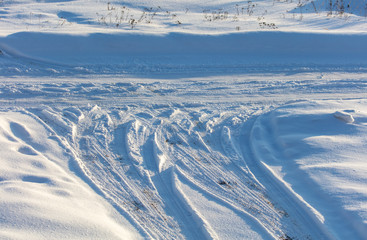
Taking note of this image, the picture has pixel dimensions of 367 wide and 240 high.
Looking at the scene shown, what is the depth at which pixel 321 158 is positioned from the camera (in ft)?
12.1

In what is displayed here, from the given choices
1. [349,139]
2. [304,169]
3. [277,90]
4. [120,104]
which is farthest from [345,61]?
[120,104]

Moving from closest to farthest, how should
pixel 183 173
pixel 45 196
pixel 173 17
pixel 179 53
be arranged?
pixel 45 196
pixel 183 173
pixel 179 53
pixel 173 17

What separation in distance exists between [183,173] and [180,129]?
868mm

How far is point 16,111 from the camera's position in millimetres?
4484

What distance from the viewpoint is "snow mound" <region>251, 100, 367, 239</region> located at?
300 cm

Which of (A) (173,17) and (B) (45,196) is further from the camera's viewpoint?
(A) (173,17)

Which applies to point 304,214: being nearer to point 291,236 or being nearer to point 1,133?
point 291,236

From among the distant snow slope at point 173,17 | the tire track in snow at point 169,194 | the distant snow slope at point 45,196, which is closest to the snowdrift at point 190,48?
the distant snow slope at point 173,17

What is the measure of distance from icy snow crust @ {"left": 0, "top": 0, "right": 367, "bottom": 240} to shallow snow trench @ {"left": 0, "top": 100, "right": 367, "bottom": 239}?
0.04ft

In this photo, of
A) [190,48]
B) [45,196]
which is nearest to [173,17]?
[190,48]

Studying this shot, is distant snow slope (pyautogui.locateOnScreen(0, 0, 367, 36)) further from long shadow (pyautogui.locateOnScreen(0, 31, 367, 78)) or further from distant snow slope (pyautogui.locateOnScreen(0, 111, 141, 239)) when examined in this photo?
distant snow slope (pyautogui.locateOnScreen(0, 111, 141, 239))

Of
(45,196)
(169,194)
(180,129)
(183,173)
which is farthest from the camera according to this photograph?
(180,129)

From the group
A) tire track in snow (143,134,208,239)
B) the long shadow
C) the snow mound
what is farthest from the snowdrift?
tire track in snow (143,134,208,239)

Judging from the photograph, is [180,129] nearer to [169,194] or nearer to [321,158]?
[169,194]
